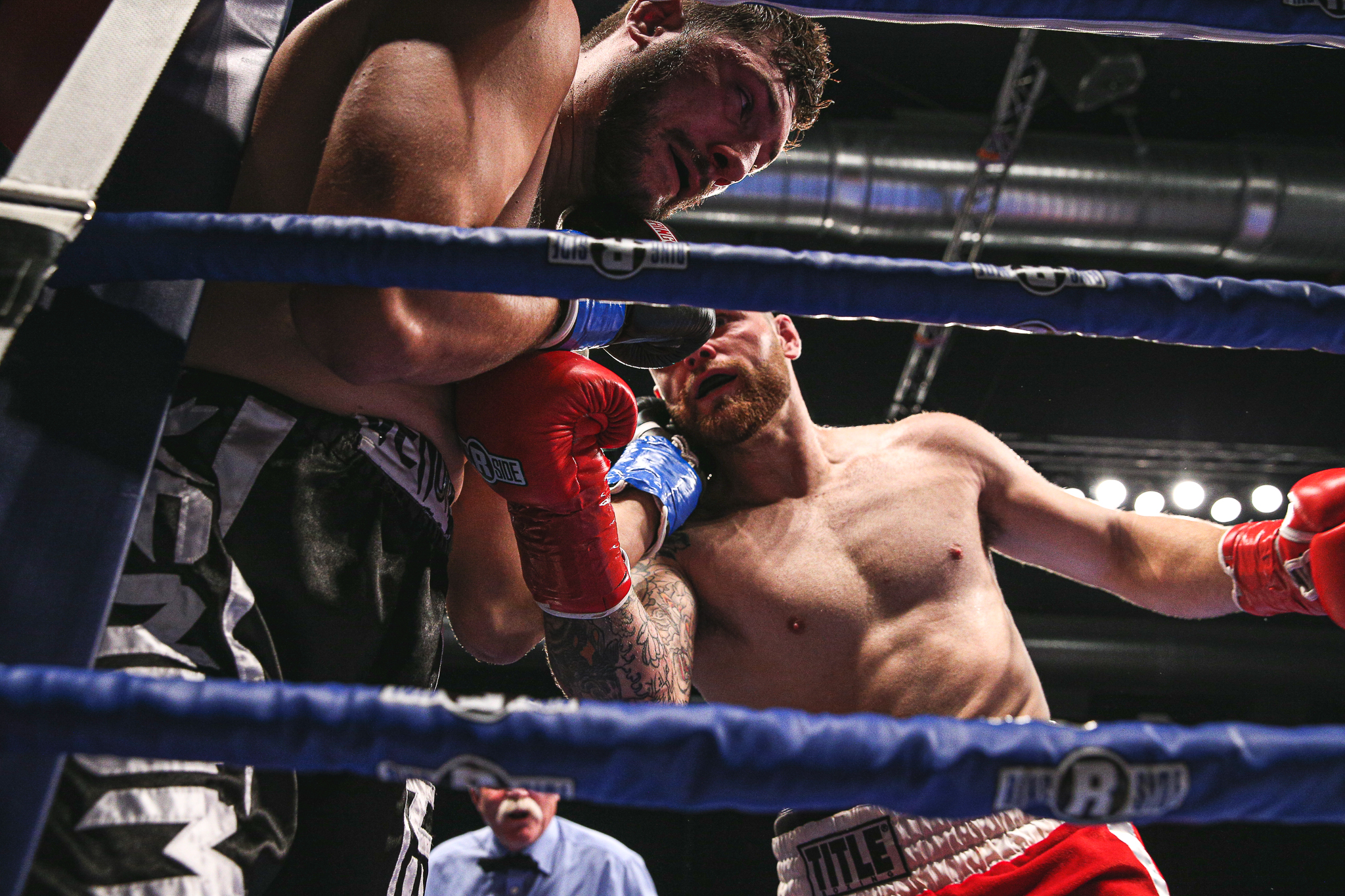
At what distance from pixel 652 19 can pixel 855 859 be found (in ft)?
4.38

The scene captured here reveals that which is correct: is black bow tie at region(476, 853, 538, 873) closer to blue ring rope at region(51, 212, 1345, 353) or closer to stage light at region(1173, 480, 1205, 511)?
blue ring rope at region(51, 212, 1345, 353)

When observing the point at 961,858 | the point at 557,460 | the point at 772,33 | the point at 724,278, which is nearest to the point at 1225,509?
the point at 961,858

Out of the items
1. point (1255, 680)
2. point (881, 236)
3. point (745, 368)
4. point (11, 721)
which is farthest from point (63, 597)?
point (1255, 680)

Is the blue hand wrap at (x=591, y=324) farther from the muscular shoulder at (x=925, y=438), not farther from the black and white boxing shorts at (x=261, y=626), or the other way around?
the muscular shoulder at (x=925, y=438)

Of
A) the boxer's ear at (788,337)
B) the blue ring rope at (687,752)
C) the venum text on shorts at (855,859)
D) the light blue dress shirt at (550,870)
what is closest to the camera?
the blue ring rope at (687,752)

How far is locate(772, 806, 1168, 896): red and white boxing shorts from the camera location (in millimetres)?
1262

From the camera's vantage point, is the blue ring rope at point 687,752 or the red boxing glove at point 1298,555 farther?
the red boxing glove at point 1298,555

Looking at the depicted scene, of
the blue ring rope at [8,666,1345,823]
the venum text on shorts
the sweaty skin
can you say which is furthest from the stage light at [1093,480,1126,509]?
the blue ring rope at [8,666,1345,823]

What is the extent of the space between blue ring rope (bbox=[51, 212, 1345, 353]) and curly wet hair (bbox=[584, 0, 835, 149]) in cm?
73

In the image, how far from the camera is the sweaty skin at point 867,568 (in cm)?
162

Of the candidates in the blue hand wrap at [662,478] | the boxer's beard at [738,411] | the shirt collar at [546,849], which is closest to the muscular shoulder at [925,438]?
the boxer's beard at [738,411]

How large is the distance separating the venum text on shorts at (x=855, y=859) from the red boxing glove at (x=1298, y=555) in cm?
64

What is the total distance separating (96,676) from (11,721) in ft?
0.13

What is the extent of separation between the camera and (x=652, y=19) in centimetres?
136
